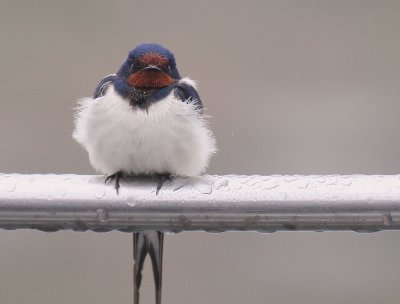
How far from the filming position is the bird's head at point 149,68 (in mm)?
1536

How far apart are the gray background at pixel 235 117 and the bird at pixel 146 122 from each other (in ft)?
4.68

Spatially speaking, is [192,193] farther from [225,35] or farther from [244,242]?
[225,35]

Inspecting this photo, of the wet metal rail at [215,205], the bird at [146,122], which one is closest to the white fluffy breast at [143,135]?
the bird at [146,122]

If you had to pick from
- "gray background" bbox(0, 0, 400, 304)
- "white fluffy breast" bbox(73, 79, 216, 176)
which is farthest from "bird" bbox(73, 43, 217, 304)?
"gray background" bbox(0, 0, 400, 304)

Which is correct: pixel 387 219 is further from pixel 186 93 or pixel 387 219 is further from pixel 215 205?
pixel 186 93

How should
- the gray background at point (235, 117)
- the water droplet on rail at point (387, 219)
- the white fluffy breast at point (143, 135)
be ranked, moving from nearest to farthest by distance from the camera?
1. the water droplet on rail at point (387, 219)
2. the white fluffy breast at point (143, 135)
3. the gray background at point (235, 117)

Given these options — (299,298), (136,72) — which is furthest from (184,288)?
(136,72)

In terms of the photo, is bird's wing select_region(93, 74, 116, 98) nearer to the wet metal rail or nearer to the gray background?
the wet metal rail

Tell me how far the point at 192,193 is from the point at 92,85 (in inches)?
181

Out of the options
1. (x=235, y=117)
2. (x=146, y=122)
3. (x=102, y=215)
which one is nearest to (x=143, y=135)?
(x=146, y=122)

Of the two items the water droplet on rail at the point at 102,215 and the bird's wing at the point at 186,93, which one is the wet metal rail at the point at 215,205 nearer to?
the water droplet on rail at the point at 102,215

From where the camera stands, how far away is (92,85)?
541 centimetres

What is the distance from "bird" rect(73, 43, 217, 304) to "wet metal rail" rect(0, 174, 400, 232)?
59 cm

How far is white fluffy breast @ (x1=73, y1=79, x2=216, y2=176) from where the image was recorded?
4.84ft
